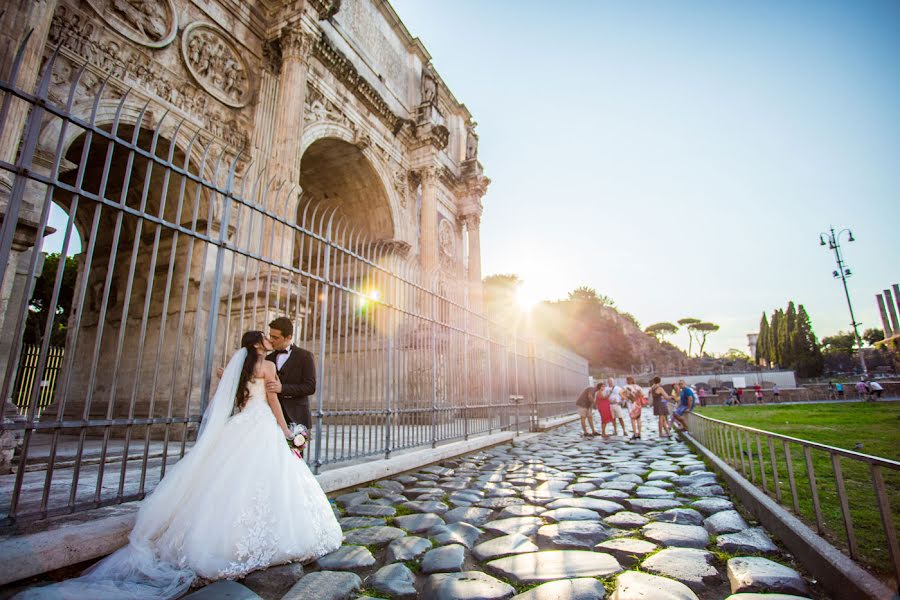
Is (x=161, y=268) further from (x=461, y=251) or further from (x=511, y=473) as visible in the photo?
(x=461, y=251)

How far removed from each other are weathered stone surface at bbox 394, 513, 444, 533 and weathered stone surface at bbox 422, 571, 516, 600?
859 millimetres

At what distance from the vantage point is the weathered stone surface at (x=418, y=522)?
3.17m

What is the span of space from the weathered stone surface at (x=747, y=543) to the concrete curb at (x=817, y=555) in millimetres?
94

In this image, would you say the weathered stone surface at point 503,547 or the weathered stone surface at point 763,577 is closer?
the weathered stone surface at point 763,577

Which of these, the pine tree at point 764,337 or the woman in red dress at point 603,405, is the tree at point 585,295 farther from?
the woman in red dress at point 603,405

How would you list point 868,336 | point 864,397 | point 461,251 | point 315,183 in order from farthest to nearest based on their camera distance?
point 868,336
point 864,397
point 461,251
point 315,183

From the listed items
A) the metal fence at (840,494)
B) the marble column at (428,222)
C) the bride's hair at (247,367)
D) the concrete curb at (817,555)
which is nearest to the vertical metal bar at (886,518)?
the metal fence at (840,494)

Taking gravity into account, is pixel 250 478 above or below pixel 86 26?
below

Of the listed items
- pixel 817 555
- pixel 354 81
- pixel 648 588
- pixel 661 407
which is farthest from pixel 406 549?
pixel 354 81

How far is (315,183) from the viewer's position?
48.1 feet

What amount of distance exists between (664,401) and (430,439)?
7.10m

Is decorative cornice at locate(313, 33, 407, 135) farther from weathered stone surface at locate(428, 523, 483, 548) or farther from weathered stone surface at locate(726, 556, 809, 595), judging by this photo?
weathered stone surface at locate(726, 556, 809, 595)

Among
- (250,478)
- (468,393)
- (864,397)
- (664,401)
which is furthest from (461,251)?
(864,397)

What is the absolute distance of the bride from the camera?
219cm
